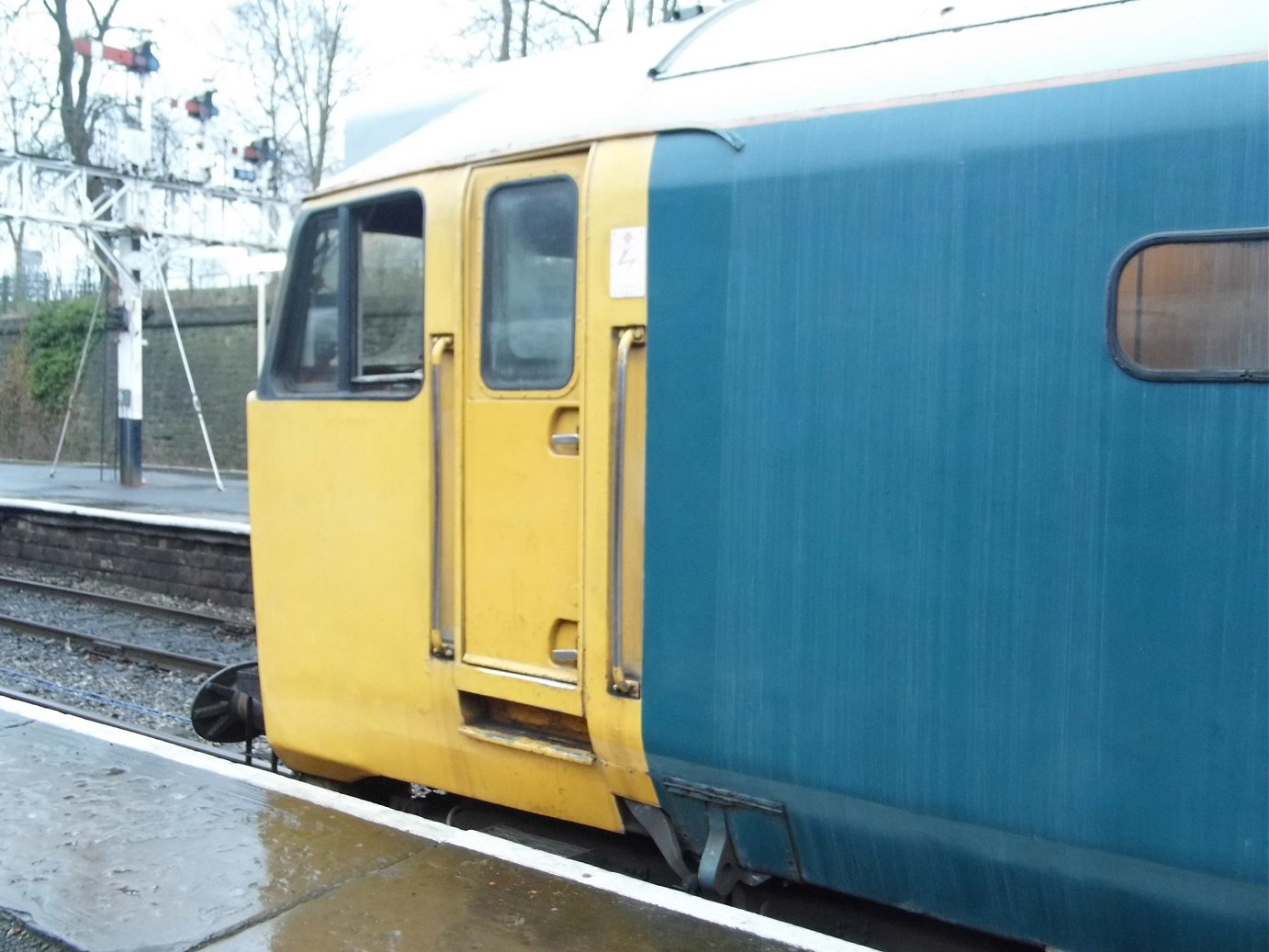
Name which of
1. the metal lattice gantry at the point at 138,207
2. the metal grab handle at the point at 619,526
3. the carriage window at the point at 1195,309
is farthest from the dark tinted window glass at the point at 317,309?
the metal lattice gantry at the point at 138,207

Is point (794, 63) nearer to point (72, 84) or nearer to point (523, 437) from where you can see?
point (523, 437)

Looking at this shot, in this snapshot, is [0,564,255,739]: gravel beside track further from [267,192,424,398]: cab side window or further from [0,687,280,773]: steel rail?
[267,192,424,398]: cab side window

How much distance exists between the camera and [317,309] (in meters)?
4.29

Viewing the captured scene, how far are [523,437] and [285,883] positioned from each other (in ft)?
4.69

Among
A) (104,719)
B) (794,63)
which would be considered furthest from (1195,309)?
(104,719)

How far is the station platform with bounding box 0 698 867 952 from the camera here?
3037 mm

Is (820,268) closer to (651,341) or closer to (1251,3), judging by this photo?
(651,341)

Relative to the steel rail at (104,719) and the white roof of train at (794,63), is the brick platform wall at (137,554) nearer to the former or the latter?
the steel rail at (104,719)

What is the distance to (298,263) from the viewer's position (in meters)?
A: 4.37

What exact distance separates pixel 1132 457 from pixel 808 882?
4.70 ft

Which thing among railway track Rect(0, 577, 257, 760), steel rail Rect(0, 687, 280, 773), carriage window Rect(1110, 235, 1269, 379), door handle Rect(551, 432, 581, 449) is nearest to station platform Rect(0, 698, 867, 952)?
door handle Rect(551, 432, 581, 449)

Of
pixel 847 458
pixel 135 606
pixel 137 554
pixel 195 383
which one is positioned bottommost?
pixel 135 606

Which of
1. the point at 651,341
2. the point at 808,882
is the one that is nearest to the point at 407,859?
the point at 808,882

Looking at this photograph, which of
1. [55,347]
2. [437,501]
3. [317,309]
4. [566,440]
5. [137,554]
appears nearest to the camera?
[566,440]
